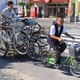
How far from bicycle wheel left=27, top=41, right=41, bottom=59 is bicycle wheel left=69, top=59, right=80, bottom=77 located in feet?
6.29

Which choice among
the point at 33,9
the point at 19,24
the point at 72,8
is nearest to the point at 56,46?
the point at 19,24

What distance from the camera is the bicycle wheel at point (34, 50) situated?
8039mm

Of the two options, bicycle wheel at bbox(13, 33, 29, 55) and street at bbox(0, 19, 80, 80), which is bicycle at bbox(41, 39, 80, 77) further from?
bicycle wheel at bbox(13, 33, 29, 55)

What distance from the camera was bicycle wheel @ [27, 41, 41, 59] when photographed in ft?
26.4

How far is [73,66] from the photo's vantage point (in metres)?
6.35

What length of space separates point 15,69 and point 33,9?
35670mm

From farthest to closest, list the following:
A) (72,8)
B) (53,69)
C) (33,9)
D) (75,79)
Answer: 1. (33,9)
2. (72,8)
3. (53,69)
4. (75,79)

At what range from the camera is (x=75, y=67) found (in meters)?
6.31

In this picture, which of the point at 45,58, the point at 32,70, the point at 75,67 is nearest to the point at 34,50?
the point at 45,58

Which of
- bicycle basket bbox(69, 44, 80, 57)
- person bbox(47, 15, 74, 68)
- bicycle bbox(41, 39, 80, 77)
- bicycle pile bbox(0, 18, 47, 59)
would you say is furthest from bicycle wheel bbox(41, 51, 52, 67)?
bicycle basket bbox(69, 44, 80, 57)

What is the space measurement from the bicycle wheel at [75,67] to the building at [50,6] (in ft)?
112

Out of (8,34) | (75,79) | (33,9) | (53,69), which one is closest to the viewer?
(75,79)

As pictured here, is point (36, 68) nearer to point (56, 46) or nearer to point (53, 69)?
point (53, 69)

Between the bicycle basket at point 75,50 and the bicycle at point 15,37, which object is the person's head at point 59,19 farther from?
the bicycle at point 15,37
